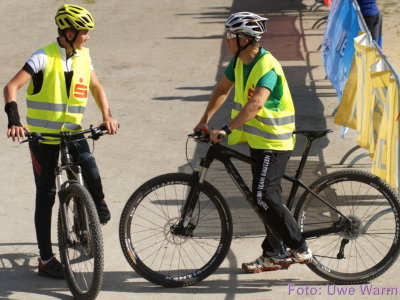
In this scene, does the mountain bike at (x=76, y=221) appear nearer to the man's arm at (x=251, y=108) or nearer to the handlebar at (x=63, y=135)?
the handlebar at (x=63, y=135)

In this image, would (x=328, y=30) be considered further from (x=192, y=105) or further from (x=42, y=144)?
(x=42, y=144)

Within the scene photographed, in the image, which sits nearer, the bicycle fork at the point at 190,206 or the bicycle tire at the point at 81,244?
the bicycle tire at the point at 81,244

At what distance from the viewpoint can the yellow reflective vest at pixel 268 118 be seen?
241 inches

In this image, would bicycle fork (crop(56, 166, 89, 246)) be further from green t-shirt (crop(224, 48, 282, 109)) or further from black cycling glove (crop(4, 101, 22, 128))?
green t-shirt (crop(224, 48, 282, 109))

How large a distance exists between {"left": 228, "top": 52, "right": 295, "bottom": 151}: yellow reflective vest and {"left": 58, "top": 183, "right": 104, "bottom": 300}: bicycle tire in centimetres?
133

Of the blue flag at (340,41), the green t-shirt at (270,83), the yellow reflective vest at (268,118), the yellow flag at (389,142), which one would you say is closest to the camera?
the green t-shirt at (270,83)

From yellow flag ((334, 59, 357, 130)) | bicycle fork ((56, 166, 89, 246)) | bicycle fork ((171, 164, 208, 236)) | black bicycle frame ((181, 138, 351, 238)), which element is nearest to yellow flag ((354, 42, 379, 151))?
yellow flag ((334, 59, 357, 130))

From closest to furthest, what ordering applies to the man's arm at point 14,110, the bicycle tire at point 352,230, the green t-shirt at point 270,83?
the man's arm at point 14,110
the green t-shirt at point 270,83
the bicycle tire at point 352,230

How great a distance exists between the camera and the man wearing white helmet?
19.7 feet

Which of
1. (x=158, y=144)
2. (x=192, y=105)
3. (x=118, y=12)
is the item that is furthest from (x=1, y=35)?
(x=158, y=144)

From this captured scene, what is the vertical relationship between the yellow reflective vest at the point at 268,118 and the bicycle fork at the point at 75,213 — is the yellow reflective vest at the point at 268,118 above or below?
above

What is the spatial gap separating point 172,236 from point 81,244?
762 millimetres

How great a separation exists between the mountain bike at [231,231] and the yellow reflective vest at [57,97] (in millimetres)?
818

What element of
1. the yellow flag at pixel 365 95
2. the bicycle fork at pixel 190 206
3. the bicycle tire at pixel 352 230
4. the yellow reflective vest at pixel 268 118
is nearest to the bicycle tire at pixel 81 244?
the bicycle fork at pixel 190 206
